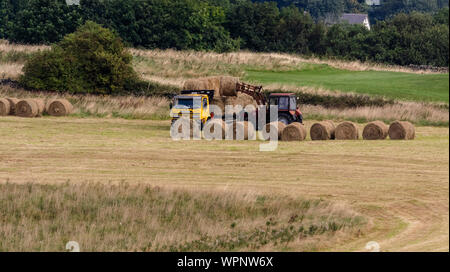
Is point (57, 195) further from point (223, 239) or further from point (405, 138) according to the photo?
point (405, 138)

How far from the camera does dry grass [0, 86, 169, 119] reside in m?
42.4

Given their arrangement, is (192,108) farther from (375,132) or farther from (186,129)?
(375,132)

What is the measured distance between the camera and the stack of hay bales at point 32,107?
132 ft

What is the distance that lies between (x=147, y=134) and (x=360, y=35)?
1817 inches

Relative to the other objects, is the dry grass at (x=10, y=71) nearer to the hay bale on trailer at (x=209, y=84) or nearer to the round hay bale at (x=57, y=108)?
the round hay bale at (x=57, y=108)

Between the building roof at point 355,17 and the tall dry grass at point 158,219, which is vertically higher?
the building roof at point 355,17

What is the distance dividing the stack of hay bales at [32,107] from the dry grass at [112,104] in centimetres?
82

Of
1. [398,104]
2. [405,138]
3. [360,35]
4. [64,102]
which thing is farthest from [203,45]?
[405,138]

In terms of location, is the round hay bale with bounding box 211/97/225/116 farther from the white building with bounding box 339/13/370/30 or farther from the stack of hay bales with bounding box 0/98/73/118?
the white building with bounding box 339/13/370/30

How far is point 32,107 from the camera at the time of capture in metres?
40.3

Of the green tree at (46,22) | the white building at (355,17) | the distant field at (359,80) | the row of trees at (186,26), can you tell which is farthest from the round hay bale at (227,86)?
the white building at (355,17)

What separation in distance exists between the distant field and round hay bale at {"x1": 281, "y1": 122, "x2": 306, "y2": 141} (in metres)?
12.0

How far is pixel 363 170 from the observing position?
2350cm

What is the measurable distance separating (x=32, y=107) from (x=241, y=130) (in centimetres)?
1460
